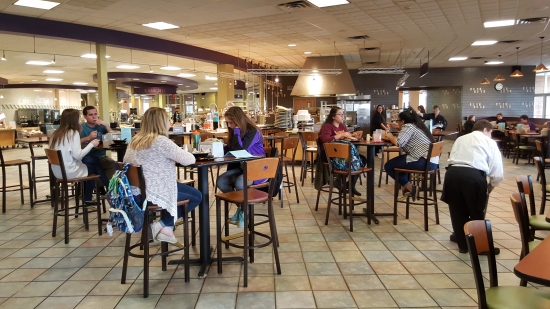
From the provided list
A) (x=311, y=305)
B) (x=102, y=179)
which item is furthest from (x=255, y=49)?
(x=311, y=305)

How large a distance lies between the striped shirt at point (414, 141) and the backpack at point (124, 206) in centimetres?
305

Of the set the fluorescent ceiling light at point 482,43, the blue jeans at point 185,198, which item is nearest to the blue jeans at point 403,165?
the blue jeans at point 185,198

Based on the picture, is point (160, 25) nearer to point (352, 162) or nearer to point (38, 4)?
point (38, 4)

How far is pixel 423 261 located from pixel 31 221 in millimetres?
4612

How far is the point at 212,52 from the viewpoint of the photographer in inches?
462

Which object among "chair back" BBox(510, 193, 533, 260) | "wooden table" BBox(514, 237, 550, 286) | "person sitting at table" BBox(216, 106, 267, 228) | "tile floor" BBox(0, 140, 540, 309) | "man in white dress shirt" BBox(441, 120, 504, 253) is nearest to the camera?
"wooden table" BBox(514, 237, 550, 286)

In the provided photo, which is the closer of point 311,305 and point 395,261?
point 311,305

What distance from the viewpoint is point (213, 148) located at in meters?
3.35

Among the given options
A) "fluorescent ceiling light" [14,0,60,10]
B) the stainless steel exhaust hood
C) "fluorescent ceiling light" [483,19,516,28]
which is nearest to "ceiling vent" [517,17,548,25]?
"fluorescent ceiling light" [483,19,516,28]

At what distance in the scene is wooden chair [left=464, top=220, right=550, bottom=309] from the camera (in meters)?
1.79

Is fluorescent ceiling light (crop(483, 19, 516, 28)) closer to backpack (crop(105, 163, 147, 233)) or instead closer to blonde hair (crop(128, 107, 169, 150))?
blonde hair (crop(128, 107, 169, 150))

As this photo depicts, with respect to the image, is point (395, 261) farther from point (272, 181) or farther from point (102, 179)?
point (102, 179)

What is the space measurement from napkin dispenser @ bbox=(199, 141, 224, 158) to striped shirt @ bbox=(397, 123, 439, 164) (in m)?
2.30

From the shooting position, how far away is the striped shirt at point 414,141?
463 centimetres
